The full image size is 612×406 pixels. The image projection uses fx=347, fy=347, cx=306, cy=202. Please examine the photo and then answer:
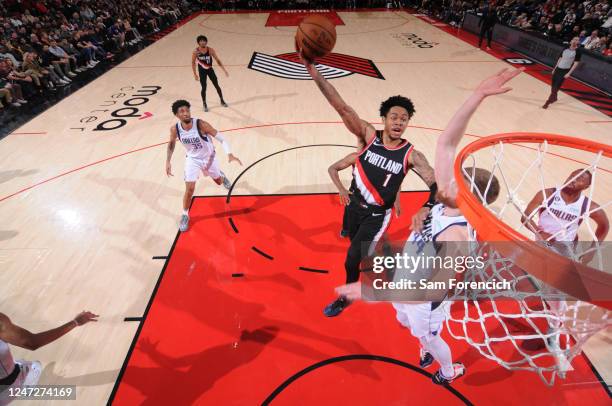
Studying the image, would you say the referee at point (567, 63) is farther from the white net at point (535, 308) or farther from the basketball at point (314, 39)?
the basketball at point (314, 39)

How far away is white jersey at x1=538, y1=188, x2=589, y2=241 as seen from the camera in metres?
2.90

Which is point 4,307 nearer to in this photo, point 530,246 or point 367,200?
point 367,200

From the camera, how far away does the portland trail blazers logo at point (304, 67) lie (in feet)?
33.3

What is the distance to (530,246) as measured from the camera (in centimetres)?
167

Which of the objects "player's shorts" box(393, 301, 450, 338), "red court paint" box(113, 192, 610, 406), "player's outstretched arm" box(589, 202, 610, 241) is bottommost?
"red court paint" box(113, 192, 610, 406)

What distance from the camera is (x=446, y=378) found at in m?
2.72

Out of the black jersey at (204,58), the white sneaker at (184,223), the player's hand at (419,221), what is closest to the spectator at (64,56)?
the black jersey at (204,58)

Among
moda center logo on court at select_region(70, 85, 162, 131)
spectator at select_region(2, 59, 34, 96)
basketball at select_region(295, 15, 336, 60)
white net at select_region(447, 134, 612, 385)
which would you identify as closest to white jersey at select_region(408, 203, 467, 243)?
white net at select_region(447, 134, 612, 385)

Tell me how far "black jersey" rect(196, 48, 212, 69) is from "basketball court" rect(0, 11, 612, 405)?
104 cm

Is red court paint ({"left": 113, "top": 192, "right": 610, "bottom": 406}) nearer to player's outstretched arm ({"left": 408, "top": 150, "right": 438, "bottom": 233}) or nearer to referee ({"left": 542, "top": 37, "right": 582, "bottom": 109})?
player's outstretched arm ({"left": 408, "top": 150, "right": 438, "bottom": 233})

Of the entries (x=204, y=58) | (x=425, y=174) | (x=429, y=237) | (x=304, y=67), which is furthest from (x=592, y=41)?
(x=429, y=237)

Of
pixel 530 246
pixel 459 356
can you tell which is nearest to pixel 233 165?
pixel 459 356

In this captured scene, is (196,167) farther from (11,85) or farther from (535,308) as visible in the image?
(11,85)

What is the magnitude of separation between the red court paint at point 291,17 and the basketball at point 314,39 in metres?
15.1
